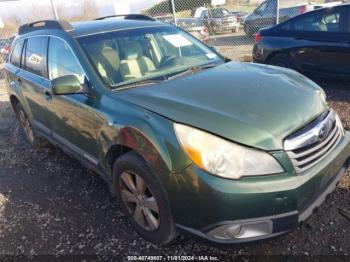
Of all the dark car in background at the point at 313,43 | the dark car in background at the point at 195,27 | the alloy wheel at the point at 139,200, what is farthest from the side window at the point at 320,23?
the dark car in background at the point at 195,27

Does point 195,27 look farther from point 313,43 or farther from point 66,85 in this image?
point 66,85

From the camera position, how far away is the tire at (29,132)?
4952mm

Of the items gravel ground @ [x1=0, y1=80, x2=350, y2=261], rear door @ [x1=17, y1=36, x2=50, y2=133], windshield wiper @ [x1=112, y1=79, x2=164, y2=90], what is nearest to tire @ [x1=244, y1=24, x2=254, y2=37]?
gravel ground @ [x1=0, y1=80, x2=350, y2=261]

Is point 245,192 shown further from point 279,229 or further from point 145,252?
point 145,252

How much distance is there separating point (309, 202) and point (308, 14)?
195 inches

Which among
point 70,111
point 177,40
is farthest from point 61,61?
point 177,40

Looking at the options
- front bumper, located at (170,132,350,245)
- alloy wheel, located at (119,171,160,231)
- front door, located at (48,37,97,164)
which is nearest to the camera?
front bumper, located at (170,132,350,245)

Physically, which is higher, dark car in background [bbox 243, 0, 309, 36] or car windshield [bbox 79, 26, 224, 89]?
car windshield [bbox 79, 26, 224, 89]

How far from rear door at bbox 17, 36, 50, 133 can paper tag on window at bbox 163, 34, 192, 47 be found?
1.38 meters

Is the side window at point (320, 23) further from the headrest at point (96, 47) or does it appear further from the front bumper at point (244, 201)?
the front bumper at point (244, 201)

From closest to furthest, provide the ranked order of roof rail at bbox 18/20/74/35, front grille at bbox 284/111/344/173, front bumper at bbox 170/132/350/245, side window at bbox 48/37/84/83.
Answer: front bumper at bbox 170/132/350/245 → front grille at bbox 284/111/344/173 → side window at bbox 48/37/84/83 → roof rail at bbox 18/20/74/35

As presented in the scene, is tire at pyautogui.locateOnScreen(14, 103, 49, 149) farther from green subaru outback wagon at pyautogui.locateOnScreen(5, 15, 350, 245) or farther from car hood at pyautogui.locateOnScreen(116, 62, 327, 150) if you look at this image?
car hood at pyautogui.locateOnScreen(116, 62, 327, 150)

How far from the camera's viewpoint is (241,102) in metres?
2.49

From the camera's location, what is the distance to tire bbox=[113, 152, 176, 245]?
96.5 inches
